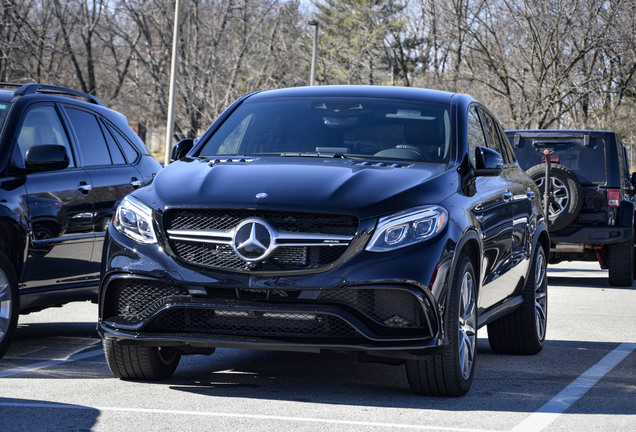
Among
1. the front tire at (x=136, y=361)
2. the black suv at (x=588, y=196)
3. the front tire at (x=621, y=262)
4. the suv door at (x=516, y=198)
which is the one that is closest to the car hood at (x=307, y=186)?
the front tire at (x=136, y=361)

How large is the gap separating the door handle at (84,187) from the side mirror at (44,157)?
0.33 metres

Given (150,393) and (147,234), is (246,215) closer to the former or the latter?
(147,234)

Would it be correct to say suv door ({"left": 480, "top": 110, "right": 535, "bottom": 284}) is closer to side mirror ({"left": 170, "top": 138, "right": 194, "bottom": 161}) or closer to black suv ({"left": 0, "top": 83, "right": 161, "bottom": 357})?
side mirror ({"left": 170, "top": 138, "right": 194, "bottom": 161})

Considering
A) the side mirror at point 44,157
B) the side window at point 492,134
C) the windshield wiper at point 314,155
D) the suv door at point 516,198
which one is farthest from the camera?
the side window at point 492,134

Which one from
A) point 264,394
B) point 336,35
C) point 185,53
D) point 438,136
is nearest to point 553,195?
point 438,136

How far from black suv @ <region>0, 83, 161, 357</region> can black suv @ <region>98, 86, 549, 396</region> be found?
1.39 meters

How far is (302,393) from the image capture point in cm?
602

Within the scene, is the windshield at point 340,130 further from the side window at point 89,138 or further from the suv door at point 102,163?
the side window at point 89,138

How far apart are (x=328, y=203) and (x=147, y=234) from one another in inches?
38.4

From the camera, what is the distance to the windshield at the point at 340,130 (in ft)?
21.9

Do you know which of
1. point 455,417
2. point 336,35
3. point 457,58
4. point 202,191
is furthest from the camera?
point 336,35

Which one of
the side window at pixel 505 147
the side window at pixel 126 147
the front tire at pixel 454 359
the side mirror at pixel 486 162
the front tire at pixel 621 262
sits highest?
the side mirror at pixel 486 162

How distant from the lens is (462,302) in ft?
19.5

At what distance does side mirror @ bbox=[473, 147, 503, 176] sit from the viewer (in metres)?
6.63
